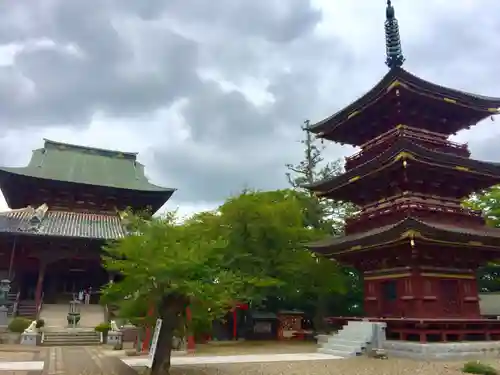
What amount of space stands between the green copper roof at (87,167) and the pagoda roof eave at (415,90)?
18.3 metres

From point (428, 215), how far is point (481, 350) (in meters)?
5.90

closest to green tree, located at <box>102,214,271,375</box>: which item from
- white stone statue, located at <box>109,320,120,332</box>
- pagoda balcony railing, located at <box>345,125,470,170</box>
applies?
white stone statue, located at <box>109,320,120,332</box>

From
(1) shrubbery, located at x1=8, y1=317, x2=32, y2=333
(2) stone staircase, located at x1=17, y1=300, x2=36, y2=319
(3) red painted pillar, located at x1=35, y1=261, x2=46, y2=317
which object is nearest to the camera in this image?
(1) shrubbery, located at x1=8, y1=317, x2=32, y2=333

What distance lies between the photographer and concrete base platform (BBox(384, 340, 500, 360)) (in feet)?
55.1

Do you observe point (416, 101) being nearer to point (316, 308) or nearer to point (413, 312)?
point (413, 312)

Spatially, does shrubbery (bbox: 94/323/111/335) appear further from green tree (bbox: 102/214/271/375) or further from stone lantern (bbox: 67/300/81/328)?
green tree (bbox: 102/214/271/375)

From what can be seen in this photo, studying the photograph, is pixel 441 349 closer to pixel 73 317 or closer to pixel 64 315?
pixel 73 317

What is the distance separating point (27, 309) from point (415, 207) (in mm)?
23224

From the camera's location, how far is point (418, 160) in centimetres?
1919

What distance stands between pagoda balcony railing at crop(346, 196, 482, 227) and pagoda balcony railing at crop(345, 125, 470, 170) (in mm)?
2728

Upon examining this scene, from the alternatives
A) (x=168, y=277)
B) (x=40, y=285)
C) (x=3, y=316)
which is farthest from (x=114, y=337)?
(x=168, y=277)

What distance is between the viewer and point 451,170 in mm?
20219

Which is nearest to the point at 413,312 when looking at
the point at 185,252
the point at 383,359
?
the point at 383,359

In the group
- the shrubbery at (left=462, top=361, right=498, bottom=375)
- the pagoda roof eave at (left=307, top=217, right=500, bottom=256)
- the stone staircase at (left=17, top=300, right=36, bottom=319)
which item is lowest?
the shrubbery at (left=462, top=361, right=498, bottom=375)
